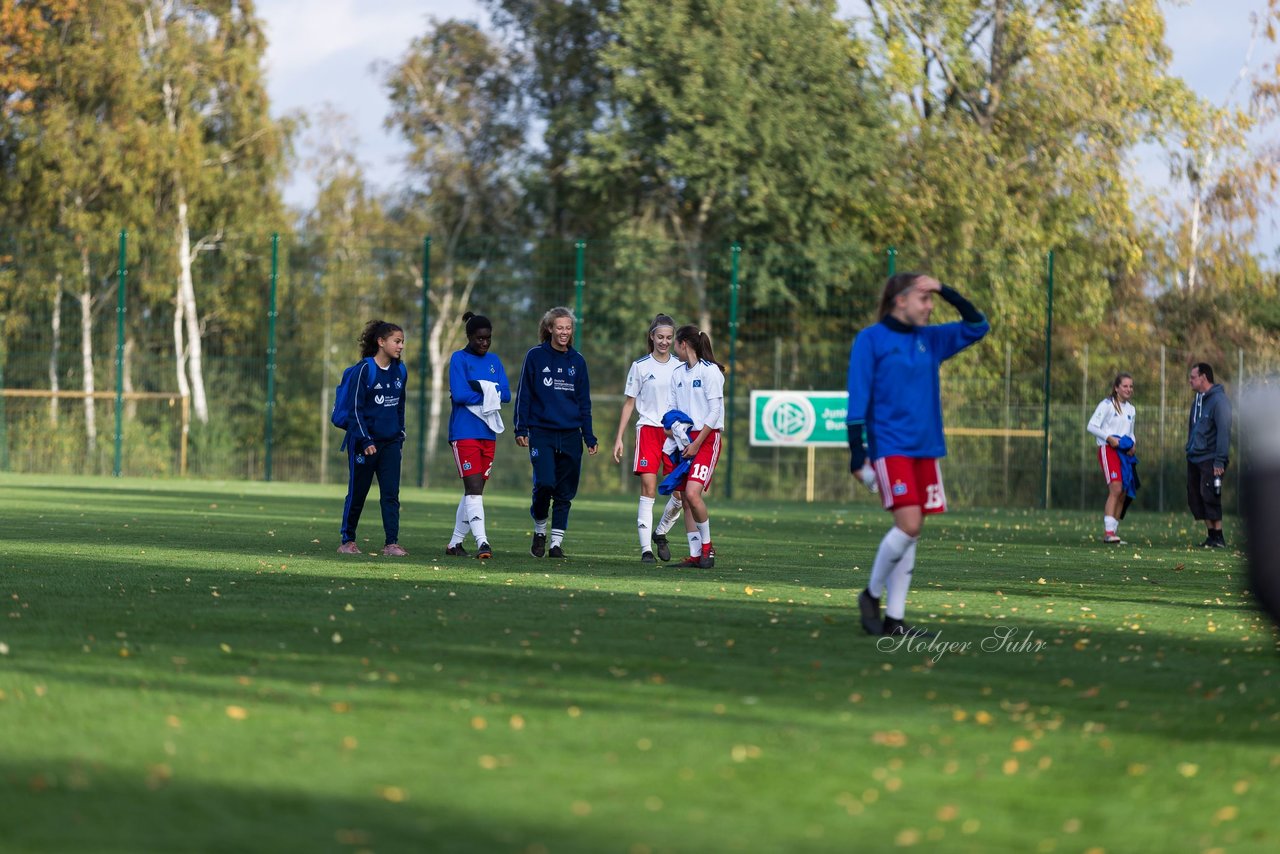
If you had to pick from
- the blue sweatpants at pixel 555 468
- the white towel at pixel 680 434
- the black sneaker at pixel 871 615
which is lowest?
the black sneaker at pixel 871 615

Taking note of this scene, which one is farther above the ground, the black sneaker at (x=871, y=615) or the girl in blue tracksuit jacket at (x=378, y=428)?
the girl in blue tracksuit jacket at (x=378, y=428)

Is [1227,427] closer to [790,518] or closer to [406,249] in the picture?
[790,518]

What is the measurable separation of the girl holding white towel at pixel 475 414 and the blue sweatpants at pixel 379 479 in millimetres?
493

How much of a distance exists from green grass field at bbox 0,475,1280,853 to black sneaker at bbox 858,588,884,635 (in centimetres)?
13

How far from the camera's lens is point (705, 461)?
13117 millimetres

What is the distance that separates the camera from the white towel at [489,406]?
534 inches

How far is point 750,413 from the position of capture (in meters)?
31.1

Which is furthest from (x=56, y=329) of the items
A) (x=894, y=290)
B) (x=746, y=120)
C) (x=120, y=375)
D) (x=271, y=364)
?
(x=894, y=290)

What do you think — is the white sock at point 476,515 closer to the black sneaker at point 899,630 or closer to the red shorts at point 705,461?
the red shorts at point 705,461

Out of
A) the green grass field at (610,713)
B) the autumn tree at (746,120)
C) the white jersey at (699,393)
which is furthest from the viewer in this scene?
the autumn tree at (746,120)

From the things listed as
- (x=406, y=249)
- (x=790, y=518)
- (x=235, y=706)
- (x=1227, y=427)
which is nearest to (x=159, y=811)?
(x=235, y=706)

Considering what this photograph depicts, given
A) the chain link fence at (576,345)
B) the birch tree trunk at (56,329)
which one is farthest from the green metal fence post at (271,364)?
the birch tree trunk at (56,329)

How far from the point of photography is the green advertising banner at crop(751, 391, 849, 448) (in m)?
30.4

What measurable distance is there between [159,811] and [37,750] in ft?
3.11
